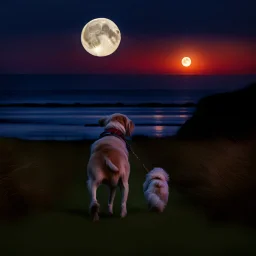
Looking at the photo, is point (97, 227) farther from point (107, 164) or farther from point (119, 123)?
point (119, 123)

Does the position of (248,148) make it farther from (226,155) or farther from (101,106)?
(101,106)

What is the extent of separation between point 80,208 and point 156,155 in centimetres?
682

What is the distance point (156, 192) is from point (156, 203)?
0.83 feet

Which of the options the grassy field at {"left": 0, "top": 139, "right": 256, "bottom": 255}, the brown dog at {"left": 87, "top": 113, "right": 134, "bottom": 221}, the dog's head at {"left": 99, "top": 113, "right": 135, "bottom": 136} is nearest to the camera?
the grassy field at {"left": 0, "top": 139, "right": 256, "bottom": 255}

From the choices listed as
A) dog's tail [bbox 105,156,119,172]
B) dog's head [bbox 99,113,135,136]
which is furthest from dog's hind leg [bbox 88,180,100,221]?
dog's head [bbox 99,113,135,136]

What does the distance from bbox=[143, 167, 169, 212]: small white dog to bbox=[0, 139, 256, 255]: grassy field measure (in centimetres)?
15

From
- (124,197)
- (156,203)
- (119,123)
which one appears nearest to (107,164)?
(124,197)

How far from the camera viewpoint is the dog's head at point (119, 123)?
8133 millimetres

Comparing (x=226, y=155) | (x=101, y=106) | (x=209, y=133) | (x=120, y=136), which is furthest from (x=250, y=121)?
(x=101, y=106)

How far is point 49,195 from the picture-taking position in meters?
8.68

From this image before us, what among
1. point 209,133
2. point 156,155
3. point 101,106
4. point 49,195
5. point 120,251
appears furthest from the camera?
point 101,106

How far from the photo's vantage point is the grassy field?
19.0 ft

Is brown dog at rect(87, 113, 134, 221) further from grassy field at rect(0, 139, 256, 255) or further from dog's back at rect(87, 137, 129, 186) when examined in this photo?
grassy field at rect(0, 139, 256, 255)

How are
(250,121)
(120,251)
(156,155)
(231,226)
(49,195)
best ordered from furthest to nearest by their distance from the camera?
(156,155)
(250,121)
(49,195)
(231,226)
(120,251)
